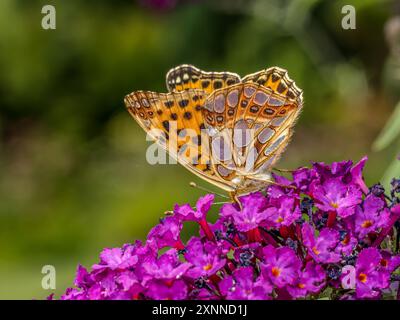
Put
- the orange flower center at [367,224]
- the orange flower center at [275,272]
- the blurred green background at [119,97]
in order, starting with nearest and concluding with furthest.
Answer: the orange flower center at [275,272]
the orange flower center at [367,224]
the blurred green background at [119,97]

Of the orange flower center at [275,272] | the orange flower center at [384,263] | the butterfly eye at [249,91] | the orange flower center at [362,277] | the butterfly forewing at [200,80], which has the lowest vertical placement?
the orange flower center at [362,277]

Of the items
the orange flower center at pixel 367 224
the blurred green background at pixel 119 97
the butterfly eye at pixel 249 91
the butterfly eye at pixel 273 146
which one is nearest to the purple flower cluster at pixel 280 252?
the orange flower center at pixel 367 224

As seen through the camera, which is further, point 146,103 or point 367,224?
point 146,103

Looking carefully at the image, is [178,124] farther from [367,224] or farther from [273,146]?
[367,224]

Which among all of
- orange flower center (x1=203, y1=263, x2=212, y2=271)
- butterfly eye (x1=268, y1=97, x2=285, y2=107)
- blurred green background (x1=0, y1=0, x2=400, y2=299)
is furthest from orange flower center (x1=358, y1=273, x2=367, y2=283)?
blurred green background (x1=0, y1=0, x2=400, y2=299)

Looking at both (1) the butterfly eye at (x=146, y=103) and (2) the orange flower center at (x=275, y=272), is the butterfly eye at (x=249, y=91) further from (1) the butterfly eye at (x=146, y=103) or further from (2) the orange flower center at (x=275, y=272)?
(2) the orange flower center at (x=275, y=272)

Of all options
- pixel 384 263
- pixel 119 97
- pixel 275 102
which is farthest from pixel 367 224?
pixel 119 97
